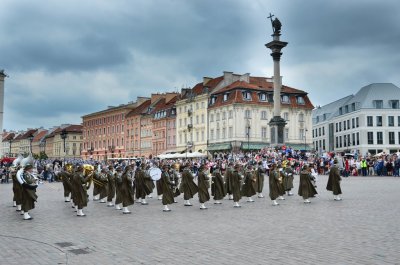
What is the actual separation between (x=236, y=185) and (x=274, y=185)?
1.57m

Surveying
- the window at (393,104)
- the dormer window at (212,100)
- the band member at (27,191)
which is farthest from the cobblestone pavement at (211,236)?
the window at (393,104)

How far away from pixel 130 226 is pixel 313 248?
17.2ft

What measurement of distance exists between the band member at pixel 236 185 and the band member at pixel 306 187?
2.35 meters

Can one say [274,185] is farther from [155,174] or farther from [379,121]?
[379,121]

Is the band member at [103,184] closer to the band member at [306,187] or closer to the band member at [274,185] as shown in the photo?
the band member at [274,185]

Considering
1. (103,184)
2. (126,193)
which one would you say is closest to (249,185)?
(126,193)

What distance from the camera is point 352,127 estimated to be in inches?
3246

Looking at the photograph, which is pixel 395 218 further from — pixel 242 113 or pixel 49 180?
pixel 242 113

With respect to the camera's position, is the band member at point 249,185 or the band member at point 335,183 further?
the band member at point 249,185

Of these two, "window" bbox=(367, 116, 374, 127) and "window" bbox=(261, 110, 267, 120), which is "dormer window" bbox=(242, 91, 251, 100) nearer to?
"window" bbox=(261, 110, 267, 120)

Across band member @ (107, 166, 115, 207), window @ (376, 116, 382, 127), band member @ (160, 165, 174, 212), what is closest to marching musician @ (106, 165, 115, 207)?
band member @ (107, 166, 115, 207)

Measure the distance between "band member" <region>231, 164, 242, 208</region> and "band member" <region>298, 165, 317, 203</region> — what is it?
7.70 feet

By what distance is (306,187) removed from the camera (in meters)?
17.9

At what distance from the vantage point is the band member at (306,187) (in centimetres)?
1784
